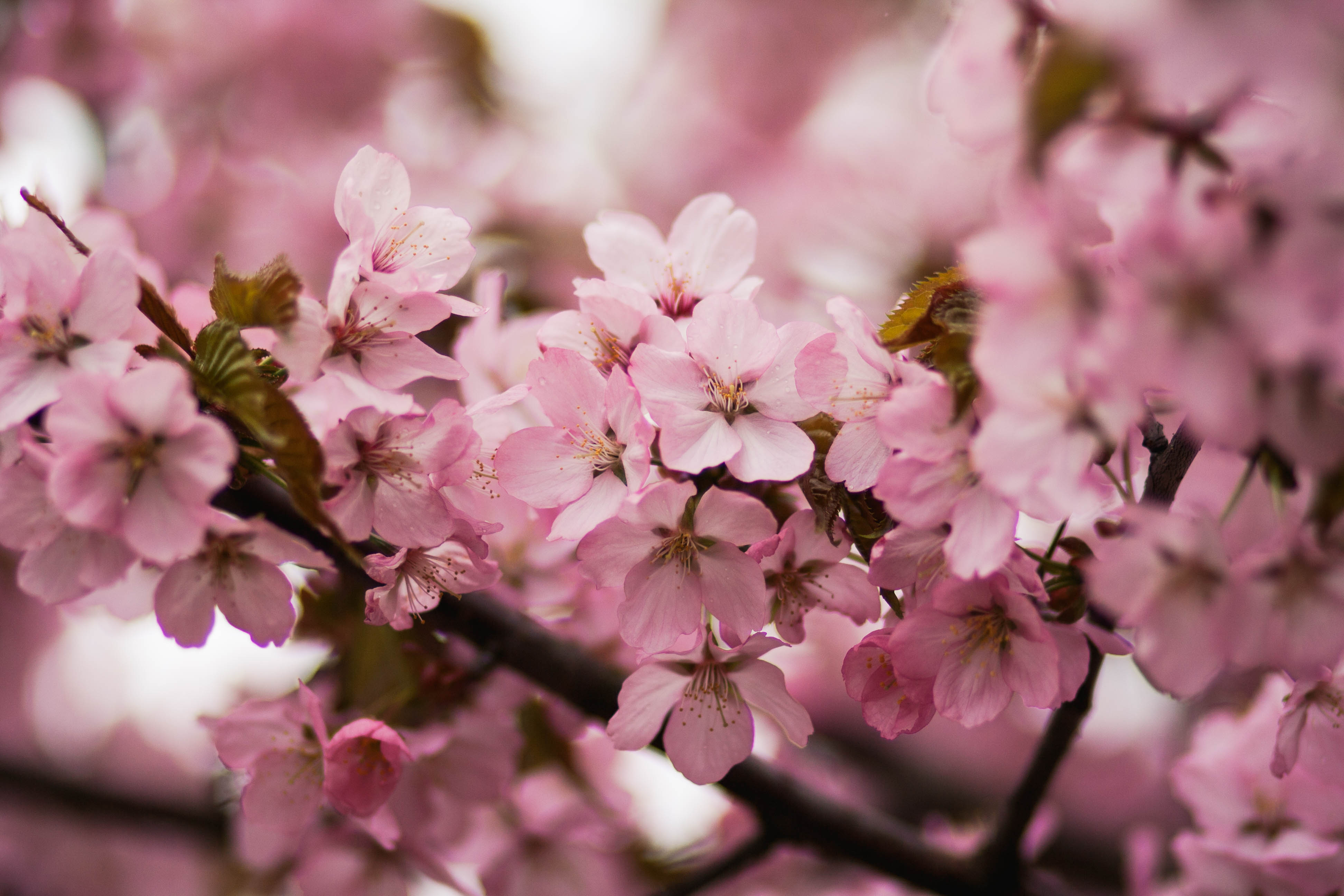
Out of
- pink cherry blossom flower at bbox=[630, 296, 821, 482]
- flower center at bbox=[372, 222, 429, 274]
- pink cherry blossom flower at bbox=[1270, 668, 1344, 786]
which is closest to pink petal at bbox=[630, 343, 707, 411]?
pink cherry blossom flower at bbox=[630, 296, 821, 482]

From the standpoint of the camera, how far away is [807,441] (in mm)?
670

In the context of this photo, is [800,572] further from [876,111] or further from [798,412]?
[876,111]

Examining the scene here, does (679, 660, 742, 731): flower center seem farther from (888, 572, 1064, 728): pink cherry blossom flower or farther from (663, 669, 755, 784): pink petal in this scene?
(888, 572, 1064, 728): pink cherry blossom flower

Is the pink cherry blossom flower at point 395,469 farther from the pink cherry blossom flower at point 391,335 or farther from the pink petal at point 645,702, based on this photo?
the pink petal at point 645,702

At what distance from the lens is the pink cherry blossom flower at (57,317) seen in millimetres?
618

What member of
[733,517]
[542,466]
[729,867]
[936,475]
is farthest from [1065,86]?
[729,867]

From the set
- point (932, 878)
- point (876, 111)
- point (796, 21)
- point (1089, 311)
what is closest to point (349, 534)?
point (1089, 311)

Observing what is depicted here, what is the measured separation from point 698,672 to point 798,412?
0.81ft

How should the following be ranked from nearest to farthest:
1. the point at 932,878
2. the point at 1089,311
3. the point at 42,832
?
the point at 1089,311
the point at 932,878
the point at 42,832

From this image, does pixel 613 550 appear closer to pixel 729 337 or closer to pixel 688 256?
pixel 729 337

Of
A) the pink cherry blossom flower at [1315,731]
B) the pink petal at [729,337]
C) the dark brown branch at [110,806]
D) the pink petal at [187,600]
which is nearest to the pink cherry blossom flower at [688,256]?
the pink petal at [729,337]

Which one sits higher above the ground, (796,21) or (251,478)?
(796,21)

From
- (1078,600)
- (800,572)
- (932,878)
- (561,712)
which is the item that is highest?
(1078,600)

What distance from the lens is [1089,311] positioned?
0.46 meters
